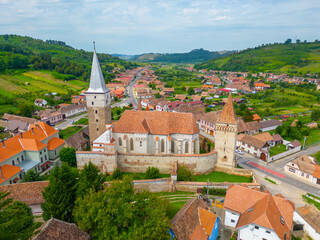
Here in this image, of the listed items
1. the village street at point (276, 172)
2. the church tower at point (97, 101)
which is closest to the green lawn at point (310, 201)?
the village street at point (276, 172)

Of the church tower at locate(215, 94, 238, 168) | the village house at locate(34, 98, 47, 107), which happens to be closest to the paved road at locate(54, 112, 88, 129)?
the village house at locate(34, 98, 47, 107)

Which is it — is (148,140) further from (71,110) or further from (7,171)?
(71,110)

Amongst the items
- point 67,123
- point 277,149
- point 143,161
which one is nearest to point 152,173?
point 143,161

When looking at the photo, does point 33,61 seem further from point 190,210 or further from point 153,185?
point 190,210

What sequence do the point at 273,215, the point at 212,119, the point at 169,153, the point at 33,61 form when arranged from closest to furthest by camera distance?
the point at 273,215 < the point at 169,153 < the point at 212,119 < the point at 33,61

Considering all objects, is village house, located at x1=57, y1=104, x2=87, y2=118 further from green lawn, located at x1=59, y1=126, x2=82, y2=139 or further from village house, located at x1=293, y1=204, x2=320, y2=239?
village house, located at x1=293, y1=204, x2=320, y2=239

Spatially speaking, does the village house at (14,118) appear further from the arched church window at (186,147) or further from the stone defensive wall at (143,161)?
the arched church window at (186,147)

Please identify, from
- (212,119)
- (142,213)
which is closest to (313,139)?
(212,119)
